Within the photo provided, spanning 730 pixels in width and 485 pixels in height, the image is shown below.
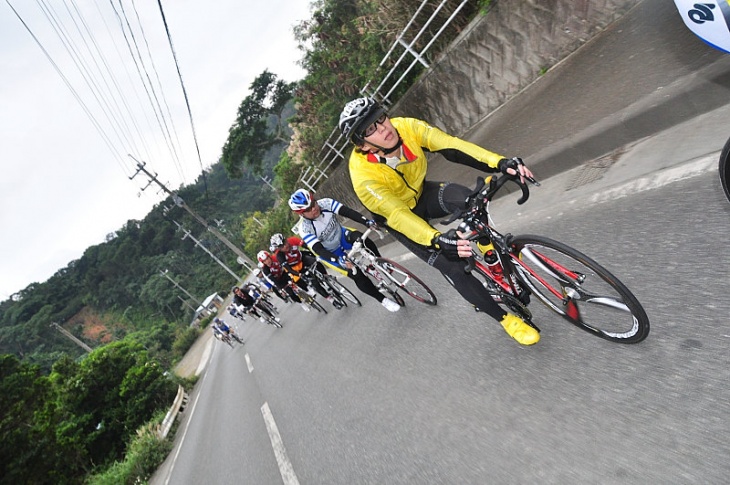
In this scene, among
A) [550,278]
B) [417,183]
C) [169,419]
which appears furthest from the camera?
[169,419]

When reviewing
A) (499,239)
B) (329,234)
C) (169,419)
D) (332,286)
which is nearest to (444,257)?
(499,239)

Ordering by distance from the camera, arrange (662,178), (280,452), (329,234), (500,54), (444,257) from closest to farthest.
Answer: (444,257), (662,178), (280,452), (329,234), (500,54)

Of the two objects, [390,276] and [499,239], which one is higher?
[499,239]

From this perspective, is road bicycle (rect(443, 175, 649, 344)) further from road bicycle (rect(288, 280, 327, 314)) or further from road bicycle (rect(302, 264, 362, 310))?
road bicycle (rect(288, 280, 327, 314))

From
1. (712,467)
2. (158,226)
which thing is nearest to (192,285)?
(158,226)

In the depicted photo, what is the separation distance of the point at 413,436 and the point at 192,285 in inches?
3155

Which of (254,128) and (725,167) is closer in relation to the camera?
(725,167)

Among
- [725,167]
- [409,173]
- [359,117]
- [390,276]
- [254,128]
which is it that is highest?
[254,128]

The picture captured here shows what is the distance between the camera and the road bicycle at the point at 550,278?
2465 millimetres

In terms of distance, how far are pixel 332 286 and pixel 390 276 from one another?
8.97ft

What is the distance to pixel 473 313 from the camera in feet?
13.8

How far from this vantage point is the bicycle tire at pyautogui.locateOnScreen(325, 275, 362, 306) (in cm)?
773

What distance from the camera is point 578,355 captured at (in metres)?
2.74

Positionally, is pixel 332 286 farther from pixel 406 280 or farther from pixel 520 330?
pixel 520 330
